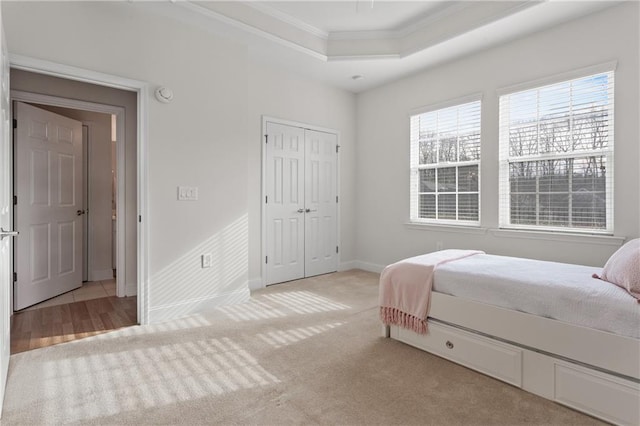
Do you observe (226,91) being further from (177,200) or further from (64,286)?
(64,286)

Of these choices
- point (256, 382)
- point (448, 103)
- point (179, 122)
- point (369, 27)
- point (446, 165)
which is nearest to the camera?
point (256, 382)

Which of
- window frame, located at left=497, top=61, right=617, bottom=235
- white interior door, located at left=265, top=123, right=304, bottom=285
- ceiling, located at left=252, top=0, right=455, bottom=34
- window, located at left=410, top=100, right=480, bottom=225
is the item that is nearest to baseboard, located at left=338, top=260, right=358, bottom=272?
white interior door, located at left=265, top=123, right=304, bottom=285

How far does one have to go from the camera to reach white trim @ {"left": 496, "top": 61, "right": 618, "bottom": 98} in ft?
9.73

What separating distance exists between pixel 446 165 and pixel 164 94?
3.22 metres

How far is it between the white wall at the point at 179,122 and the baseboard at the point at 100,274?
228 cm

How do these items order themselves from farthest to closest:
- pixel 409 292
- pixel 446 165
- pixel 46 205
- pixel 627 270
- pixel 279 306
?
1. pixel 446 165
2. pixel 46 205
3. pixel 279 306
4. pixel 409 292
5. pixel 627 270

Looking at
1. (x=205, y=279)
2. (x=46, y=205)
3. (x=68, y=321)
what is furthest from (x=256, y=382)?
(x=46, y=205)

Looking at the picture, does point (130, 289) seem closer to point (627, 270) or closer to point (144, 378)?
point (144, 378)

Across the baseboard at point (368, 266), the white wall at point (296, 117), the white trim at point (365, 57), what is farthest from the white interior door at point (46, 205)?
the baseboard at point (368, 266)

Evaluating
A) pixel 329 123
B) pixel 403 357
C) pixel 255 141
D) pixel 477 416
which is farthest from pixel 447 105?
pixel 477 416

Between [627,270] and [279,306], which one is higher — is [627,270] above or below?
above

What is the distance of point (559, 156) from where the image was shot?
3.29 m

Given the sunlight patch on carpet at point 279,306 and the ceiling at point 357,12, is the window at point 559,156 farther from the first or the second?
the sunlight patch on carpet at point 279,306

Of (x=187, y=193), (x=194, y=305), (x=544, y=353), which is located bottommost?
(x=194, y=305)
